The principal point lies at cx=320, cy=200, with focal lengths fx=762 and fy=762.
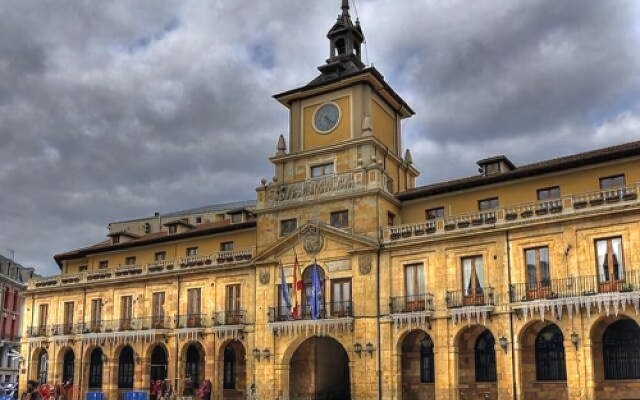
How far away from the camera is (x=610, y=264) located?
36.1m

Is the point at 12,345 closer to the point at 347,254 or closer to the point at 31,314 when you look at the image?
the point at 31,314

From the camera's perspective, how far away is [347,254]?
43.9m

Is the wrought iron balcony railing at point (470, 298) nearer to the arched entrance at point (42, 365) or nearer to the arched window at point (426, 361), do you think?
the arched window at point (426, 361)

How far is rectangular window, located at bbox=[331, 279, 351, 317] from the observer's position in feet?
142

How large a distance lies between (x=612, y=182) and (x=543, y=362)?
9.86m

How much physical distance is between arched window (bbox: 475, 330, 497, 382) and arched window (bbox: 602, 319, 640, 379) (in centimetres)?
581

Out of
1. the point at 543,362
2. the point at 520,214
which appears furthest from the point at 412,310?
the point at 520,214

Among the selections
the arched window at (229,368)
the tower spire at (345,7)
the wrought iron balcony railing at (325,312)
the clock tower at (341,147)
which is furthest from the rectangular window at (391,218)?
the tower spire at (345,7)

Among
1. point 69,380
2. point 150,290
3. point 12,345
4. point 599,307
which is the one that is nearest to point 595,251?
point 599,307

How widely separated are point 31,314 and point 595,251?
42607 millimetres

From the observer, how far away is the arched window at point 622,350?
1411 inches

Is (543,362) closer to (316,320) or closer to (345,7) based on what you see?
(316,320)

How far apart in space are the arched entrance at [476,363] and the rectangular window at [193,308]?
18.2 m

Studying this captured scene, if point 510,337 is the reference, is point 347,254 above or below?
above
